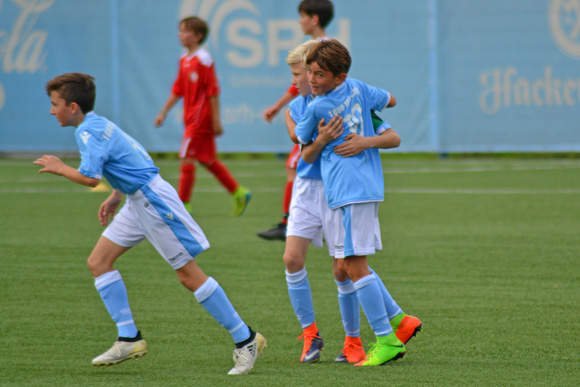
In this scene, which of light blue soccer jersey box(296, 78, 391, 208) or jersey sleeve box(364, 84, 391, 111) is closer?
light blue soccer jersey box(296, 78, 391, 208)

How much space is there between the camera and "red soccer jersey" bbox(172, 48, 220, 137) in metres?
9.86

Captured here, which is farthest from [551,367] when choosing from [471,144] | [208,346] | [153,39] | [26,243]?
[153,39]

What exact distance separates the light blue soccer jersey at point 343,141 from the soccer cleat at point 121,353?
3.84ft

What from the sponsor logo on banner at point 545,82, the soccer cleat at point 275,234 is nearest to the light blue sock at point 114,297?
the soccer cleat at point 275,234

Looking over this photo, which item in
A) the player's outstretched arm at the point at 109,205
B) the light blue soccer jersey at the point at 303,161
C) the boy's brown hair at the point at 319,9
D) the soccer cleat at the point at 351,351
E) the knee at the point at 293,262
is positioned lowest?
the soccer cleat at the point at 351,351

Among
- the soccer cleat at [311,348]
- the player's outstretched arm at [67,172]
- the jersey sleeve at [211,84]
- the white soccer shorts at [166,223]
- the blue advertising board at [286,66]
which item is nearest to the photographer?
the player's outstretched arm at [67,172]

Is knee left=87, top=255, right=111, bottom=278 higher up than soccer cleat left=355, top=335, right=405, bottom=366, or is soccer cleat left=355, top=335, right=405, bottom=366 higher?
knee left=87, top=255, right=111, bottom=278

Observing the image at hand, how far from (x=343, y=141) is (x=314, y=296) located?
6.36ft

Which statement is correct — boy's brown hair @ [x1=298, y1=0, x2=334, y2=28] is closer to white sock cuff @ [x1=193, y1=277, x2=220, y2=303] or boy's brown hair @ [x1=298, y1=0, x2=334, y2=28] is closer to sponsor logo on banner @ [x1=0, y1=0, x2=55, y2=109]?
white sock cuff @ [x1=193, y1=277, x2=220, y2=303]

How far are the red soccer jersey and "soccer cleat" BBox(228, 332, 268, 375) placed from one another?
5717 mm

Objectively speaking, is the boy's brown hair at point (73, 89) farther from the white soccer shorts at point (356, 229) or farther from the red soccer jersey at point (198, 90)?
the red soccer jersey at point (198, 90)

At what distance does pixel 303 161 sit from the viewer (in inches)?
188

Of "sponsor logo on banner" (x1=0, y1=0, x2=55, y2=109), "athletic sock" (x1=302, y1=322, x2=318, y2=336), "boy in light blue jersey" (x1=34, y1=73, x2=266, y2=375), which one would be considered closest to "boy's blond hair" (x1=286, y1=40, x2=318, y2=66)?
"boy in light blue jersey" (x1=34, y1=73, x2=266, y2=375)

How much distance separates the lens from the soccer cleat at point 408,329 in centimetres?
462
